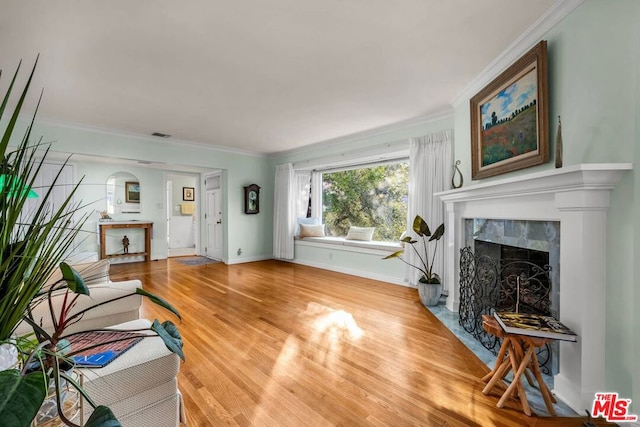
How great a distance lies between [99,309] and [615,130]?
3.37 m

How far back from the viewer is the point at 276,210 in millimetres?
6520

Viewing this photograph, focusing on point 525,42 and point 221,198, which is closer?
point 525,42

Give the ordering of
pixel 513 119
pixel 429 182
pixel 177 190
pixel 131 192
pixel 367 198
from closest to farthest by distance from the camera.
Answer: pixel 513 119
pixel 429 182
pixel 367 198
pixel 131 192
pixel 177 190

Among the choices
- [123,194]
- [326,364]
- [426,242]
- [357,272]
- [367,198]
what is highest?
[123,194]

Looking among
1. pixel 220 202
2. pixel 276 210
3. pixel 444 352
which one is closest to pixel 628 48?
pixel 444 352

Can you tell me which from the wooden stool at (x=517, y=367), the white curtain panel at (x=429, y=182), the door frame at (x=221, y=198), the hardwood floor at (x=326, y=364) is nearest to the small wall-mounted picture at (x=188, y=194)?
the door frame at (x=221, y=198)

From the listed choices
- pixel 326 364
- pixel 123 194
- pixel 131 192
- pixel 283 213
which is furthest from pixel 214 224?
pixel 326 364

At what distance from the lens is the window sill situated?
185 inches

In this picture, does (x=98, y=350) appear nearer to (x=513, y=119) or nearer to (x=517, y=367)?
(x=517, y=367)

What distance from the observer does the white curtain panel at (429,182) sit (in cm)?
379

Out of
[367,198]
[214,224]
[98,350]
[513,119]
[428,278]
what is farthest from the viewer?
[214,224]

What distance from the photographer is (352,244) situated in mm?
5137

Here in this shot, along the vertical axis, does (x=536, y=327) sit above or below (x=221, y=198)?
below

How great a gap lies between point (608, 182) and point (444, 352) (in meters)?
1.62
